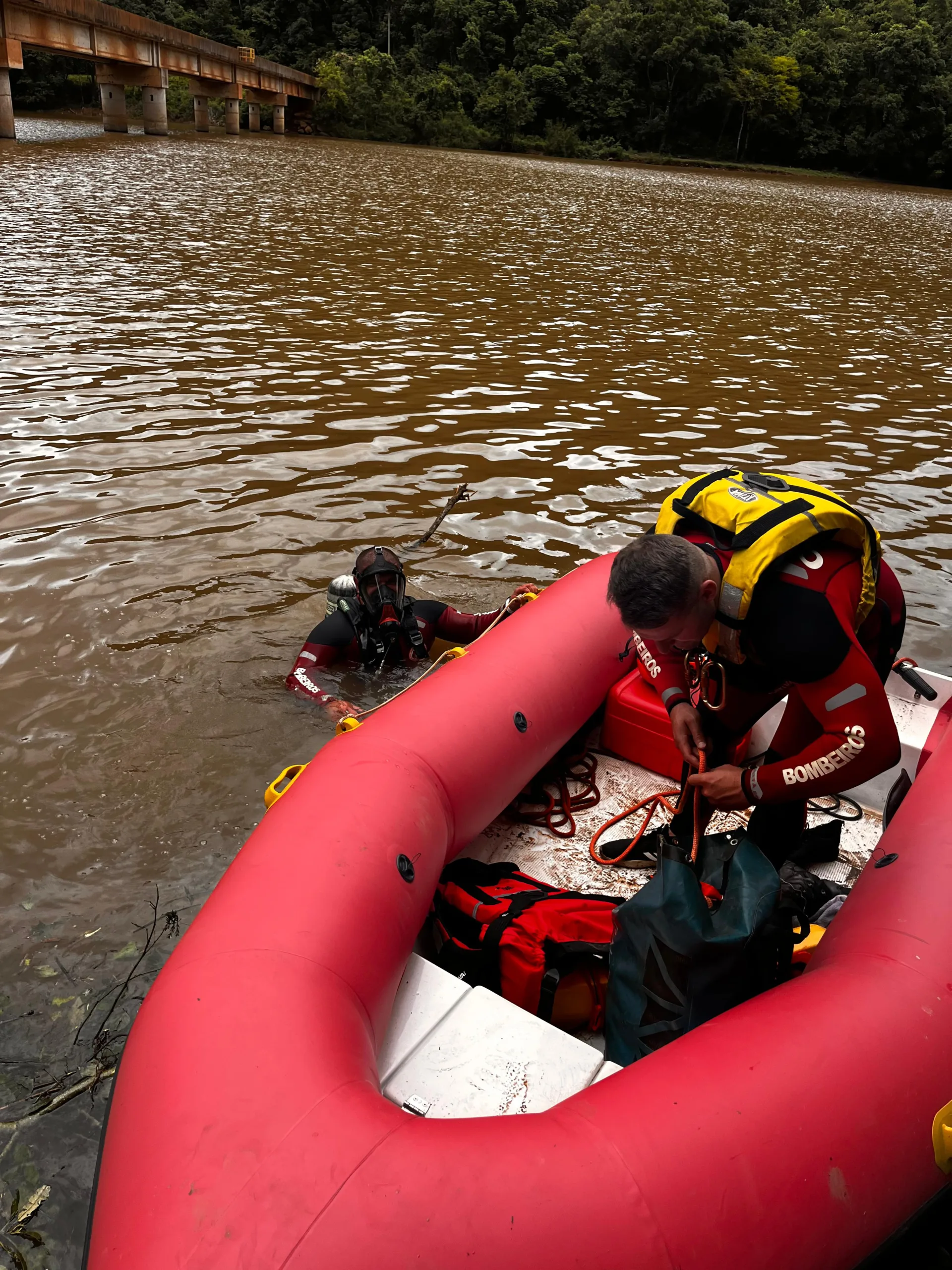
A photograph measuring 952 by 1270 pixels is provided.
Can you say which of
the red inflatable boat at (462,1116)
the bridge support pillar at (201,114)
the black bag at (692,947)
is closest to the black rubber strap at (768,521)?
the black bag at (692,947)

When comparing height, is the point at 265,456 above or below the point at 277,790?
below

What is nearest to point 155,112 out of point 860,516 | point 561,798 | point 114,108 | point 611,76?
point 114,108

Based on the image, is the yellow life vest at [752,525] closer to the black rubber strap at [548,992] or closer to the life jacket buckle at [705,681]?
the life jacket buckle at [705,681]

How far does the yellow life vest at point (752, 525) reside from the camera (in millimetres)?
2057

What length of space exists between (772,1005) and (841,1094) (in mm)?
200

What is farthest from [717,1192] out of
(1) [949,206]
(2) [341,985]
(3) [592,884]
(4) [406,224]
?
(1) [949,206]

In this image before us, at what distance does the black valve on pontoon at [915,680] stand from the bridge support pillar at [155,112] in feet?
99.6

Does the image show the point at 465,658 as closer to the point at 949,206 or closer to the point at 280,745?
the point at 280,745

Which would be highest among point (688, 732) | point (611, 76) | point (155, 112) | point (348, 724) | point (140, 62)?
point (611, 76)

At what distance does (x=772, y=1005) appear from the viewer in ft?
5.96

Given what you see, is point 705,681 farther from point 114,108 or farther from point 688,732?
point 114,108

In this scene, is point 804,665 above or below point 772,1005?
above

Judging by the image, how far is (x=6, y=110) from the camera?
2105 cm

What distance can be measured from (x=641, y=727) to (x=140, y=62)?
1122 inches
